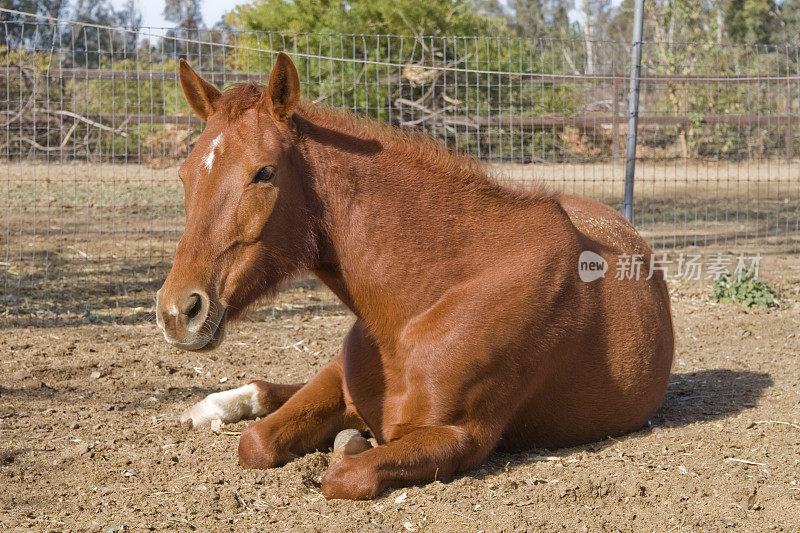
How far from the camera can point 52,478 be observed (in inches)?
135

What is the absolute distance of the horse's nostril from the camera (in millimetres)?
2910

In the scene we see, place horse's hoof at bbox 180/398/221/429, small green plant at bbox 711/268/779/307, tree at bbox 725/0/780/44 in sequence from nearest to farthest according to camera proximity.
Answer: horse's hoof at bbox 180/398/221/429
small green plant at bbox 711/268/779/307
tree at bbox 725/0/780/44

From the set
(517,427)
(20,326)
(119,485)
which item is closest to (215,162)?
(119,485)

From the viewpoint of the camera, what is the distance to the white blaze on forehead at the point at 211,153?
3037mm

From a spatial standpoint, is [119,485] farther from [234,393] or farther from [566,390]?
[566,390]

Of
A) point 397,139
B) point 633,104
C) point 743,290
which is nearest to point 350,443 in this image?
point 397,139

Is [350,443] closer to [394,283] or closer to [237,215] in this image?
[394,283]

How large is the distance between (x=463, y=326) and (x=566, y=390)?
699mm

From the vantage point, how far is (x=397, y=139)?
3.42m

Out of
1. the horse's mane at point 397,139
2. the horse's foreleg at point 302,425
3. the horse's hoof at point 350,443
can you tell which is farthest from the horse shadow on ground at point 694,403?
the horse's mane at point 397,139

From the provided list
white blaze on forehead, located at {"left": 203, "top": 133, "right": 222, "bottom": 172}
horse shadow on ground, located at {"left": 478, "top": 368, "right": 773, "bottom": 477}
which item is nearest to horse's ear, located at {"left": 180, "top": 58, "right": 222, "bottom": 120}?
white blaze on forehead, located at {"left": 203, "top": 133, "right": 222, "bottom": 172}

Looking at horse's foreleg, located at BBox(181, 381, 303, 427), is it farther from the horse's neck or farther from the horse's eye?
the horse's eye

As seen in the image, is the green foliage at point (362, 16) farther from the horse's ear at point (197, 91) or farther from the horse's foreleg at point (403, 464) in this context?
the horse's foreleg at point (403, 464)

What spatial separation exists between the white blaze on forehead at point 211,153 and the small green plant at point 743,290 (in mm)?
5160
